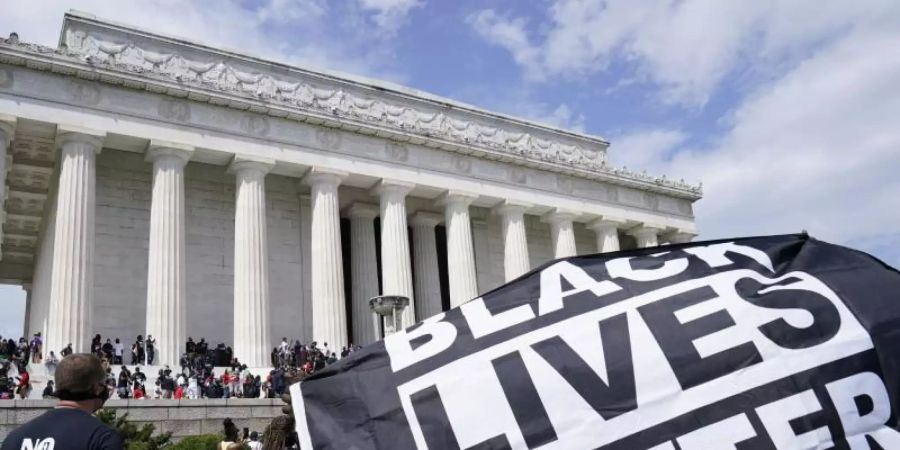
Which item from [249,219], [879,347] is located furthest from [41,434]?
[249,219]

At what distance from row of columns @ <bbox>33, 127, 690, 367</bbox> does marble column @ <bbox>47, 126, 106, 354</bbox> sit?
0.13 ft

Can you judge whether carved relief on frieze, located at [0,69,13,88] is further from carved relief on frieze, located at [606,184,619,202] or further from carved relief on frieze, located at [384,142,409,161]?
carved relief on frieze, located at [606,184,619,202]

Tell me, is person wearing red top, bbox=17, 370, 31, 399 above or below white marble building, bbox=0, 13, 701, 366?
below

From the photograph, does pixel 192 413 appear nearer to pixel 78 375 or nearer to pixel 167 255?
pixel 167 255

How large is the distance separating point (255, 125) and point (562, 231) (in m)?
19.3

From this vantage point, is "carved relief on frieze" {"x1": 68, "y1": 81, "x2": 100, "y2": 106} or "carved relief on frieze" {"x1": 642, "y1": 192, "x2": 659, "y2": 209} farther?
"carved relief on frieze" {"x1": 642, "y1": 192, "x2": 659, "y2": 209}

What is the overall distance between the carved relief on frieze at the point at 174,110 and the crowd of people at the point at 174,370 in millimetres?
9775

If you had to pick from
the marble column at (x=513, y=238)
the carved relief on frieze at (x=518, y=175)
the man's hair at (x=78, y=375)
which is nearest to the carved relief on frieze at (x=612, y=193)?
the carved relief on frieze at (x=518, y=175)

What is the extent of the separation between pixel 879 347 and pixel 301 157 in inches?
1404

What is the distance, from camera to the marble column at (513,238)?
45156mm

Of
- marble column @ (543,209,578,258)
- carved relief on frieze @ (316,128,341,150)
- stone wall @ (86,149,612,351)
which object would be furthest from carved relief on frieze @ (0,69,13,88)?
marble column @ (543,209,578,258)

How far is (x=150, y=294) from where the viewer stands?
33.2 metres

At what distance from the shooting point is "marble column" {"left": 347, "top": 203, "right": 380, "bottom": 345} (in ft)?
138

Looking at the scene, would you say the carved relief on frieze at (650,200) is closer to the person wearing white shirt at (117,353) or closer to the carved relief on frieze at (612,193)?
the carved relief on frieze at (612,193)
